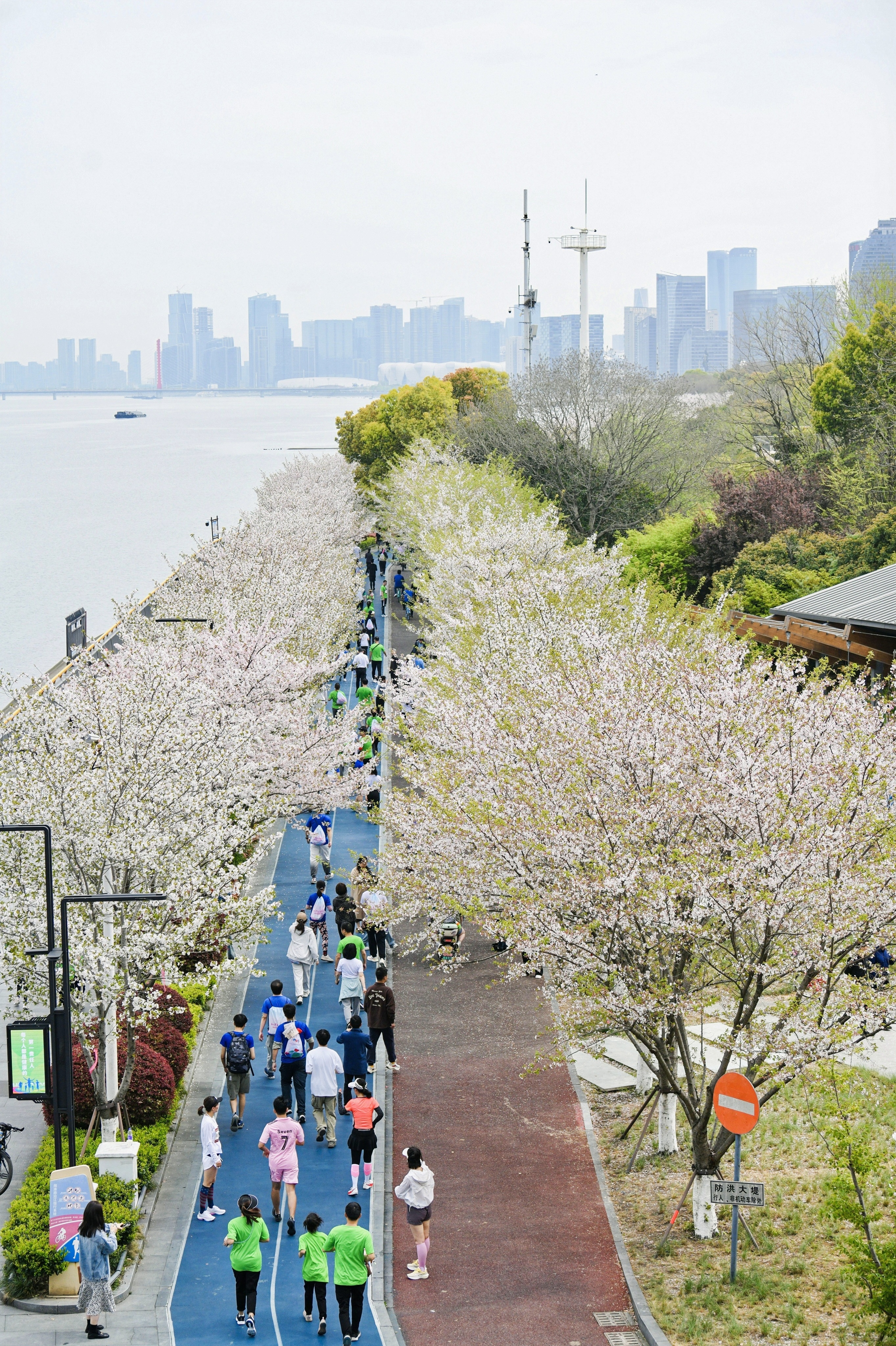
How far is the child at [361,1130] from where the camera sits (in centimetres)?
1475

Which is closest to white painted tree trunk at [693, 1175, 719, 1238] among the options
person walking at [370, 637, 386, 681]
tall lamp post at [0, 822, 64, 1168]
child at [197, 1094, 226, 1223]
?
child at [197, 1094, 226, 1223]

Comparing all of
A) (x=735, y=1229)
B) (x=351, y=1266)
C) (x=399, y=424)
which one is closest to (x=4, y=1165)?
(x=351, y=1266)

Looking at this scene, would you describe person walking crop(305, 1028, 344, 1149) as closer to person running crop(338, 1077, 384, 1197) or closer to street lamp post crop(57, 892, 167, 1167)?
person running crop(338, 1077, 384, 1197)

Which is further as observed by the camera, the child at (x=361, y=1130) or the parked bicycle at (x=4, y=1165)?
the parked bicycle at (x=4, y=1165)

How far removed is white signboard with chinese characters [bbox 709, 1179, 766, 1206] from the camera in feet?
42.1

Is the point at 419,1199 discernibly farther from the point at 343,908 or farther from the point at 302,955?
the point at 343,908

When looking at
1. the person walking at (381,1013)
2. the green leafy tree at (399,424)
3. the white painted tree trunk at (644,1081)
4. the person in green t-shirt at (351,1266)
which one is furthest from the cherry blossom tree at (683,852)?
the green leafy tree at (399,424)

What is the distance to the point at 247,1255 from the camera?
474 inches

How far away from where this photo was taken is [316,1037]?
15.4 m

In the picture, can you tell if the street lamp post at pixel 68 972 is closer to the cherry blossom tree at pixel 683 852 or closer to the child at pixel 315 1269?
the child at pixel 315 1269

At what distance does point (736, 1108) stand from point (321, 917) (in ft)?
35.4

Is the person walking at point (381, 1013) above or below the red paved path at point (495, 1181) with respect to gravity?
above

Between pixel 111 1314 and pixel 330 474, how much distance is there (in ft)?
300

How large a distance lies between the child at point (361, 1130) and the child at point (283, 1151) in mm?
709
